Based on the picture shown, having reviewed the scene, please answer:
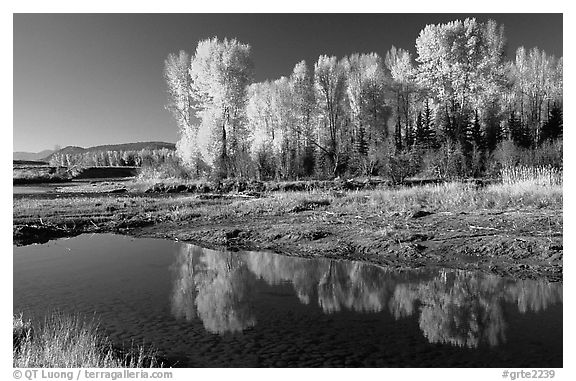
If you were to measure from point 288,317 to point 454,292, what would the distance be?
3278 millimetres

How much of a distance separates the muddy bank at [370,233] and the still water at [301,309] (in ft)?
2.66

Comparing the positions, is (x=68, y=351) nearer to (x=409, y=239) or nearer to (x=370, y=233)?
(x=409, y=239)

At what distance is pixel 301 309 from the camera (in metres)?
7.49

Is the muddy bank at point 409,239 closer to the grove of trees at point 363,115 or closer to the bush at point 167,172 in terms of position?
the grove of trees at point 363,115

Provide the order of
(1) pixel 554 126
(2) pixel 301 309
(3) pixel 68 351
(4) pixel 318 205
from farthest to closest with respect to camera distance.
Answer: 1. (1) pixel 554 126
2. (4) pixel 318 205
3. (2) pixel 301 309
4. (3) pixel 68 351

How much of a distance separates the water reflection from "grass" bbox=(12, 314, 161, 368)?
1306mm

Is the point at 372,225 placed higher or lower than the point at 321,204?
lower

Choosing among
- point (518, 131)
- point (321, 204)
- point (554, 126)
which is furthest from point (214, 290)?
point (554, 126)

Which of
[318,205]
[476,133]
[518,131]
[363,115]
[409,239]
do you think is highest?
[363,115]

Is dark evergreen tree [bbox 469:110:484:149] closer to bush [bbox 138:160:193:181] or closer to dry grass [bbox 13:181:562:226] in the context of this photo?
dry grass [bbox 13:181:562:226]

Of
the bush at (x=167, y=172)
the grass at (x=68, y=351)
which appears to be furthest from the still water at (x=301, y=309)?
the bush at (x=167, y=172)

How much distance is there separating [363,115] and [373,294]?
→ 31.3 metres

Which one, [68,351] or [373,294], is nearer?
[68,351]
